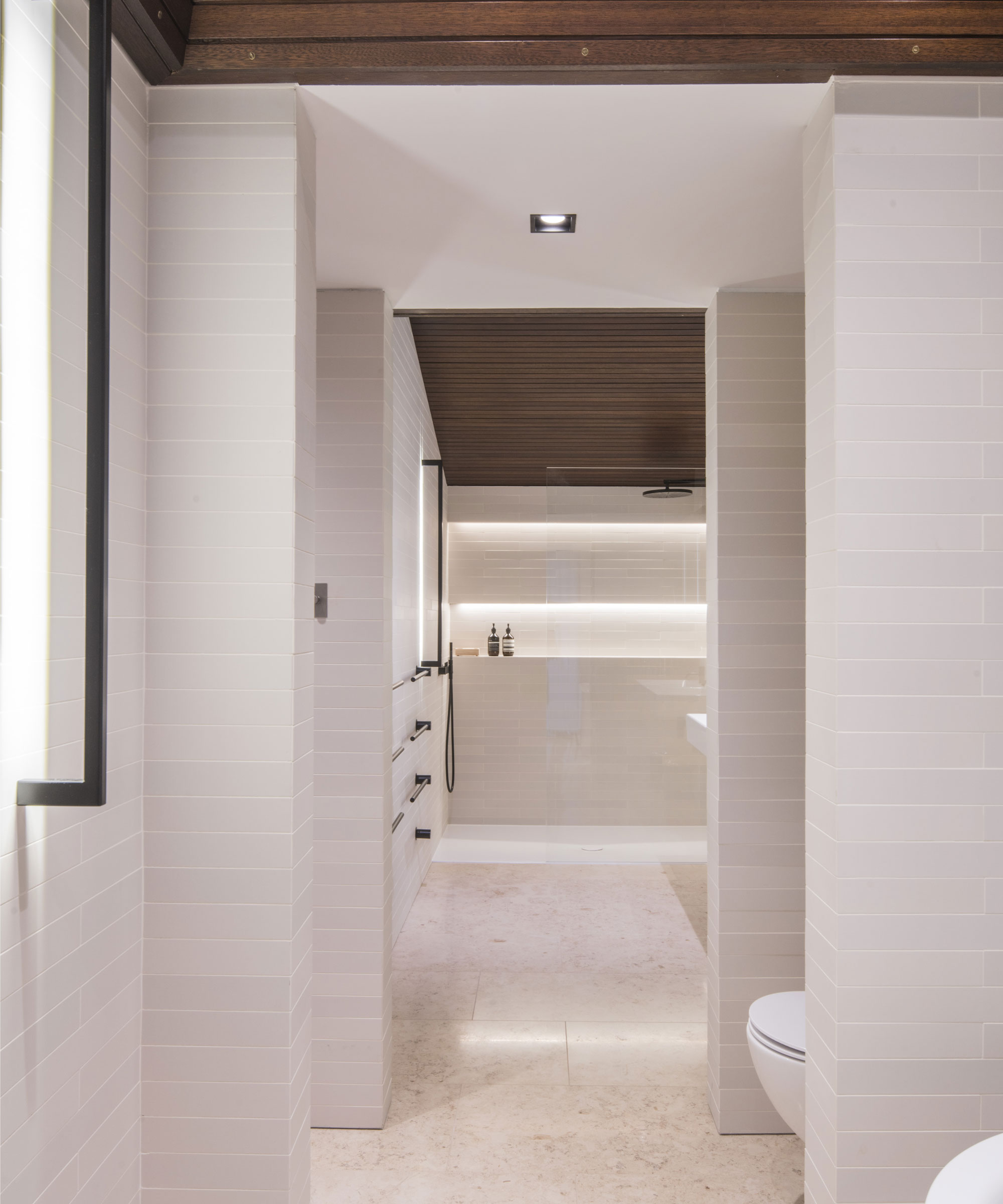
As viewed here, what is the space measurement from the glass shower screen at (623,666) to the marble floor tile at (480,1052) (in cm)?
118

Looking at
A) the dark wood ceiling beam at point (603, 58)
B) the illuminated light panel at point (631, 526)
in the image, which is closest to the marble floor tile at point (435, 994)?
the illuminated light panel at point (631, 526)

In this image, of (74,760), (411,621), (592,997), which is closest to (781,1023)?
(592,997)

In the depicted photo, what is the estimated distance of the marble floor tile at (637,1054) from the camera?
263 cm

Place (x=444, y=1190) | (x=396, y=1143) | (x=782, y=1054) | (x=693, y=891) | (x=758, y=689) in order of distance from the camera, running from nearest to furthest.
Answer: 1. (x=782, y=1054)
2. (x=444, y=1190)
3. (x=396, y=1143)
4. (x=758, y=689)
5. (x=693, y=891)

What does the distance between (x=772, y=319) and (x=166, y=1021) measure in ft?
7.51

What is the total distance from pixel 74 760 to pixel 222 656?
0.32 meters

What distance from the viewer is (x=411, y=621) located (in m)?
4.01

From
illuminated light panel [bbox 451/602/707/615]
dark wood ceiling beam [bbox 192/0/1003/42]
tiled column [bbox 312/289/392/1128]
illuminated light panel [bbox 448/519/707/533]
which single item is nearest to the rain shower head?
illuminated light panel [bbox 448/519/707/533]

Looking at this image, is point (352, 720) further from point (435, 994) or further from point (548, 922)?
point (548, 922)

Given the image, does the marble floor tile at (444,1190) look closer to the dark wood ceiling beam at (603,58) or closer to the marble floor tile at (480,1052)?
the marble floor tile at (480,1052)

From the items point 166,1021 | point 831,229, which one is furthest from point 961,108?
point 166,1021

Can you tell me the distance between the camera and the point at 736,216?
Result: 6.63ft

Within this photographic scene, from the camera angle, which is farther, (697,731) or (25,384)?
(697,731)

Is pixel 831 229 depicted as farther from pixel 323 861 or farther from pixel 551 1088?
pixel 551 1088
